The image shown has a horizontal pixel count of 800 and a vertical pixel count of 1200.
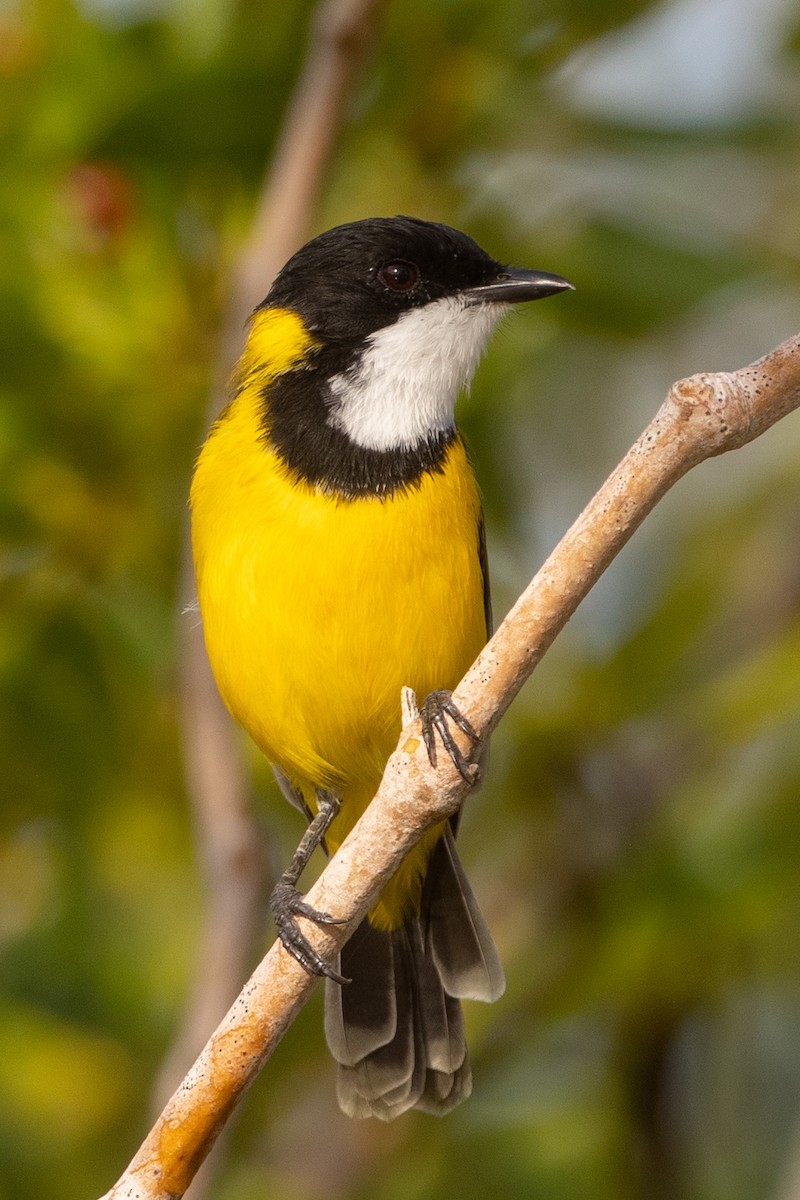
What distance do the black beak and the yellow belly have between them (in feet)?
1.31

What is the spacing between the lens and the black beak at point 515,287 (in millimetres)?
3961

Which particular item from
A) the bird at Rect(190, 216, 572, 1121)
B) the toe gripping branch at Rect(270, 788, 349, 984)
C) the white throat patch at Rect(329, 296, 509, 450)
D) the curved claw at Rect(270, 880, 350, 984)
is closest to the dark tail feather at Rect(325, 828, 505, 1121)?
the bird at Rect(190, 216, 572, 1121)

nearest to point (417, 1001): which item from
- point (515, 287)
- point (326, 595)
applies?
point (326, 595)

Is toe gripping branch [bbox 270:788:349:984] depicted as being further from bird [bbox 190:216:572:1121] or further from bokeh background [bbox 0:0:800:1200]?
bokeh background [bbox 0:0:800:1200]

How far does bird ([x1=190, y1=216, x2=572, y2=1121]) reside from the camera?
12.1 feet

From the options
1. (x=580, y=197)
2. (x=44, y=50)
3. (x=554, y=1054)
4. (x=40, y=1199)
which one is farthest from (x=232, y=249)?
(x=554, y=1054)

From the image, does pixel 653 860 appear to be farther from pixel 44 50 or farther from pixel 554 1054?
pixel 44 50

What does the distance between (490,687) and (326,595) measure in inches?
45.6

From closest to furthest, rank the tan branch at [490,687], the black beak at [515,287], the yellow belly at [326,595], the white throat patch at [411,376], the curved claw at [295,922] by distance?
the tan branch at [490,687] < the curved claw at [295,922] < the yellow belly at [326,595] < the white throat patch at [411,376] < the black beak at [515,287]

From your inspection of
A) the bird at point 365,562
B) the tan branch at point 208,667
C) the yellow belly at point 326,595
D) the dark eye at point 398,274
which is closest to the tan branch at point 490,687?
the tan branch at point 208,667

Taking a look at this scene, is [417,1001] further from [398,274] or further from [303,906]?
[398,274]

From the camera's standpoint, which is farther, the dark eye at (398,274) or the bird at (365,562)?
the dark eye at (398,274)

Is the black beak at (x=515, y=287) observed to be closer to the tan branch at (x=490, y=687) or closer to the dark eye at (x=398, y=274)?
the dark eye at (x=398, y=274)

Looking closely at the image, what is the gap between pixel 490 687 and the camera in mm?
2531
